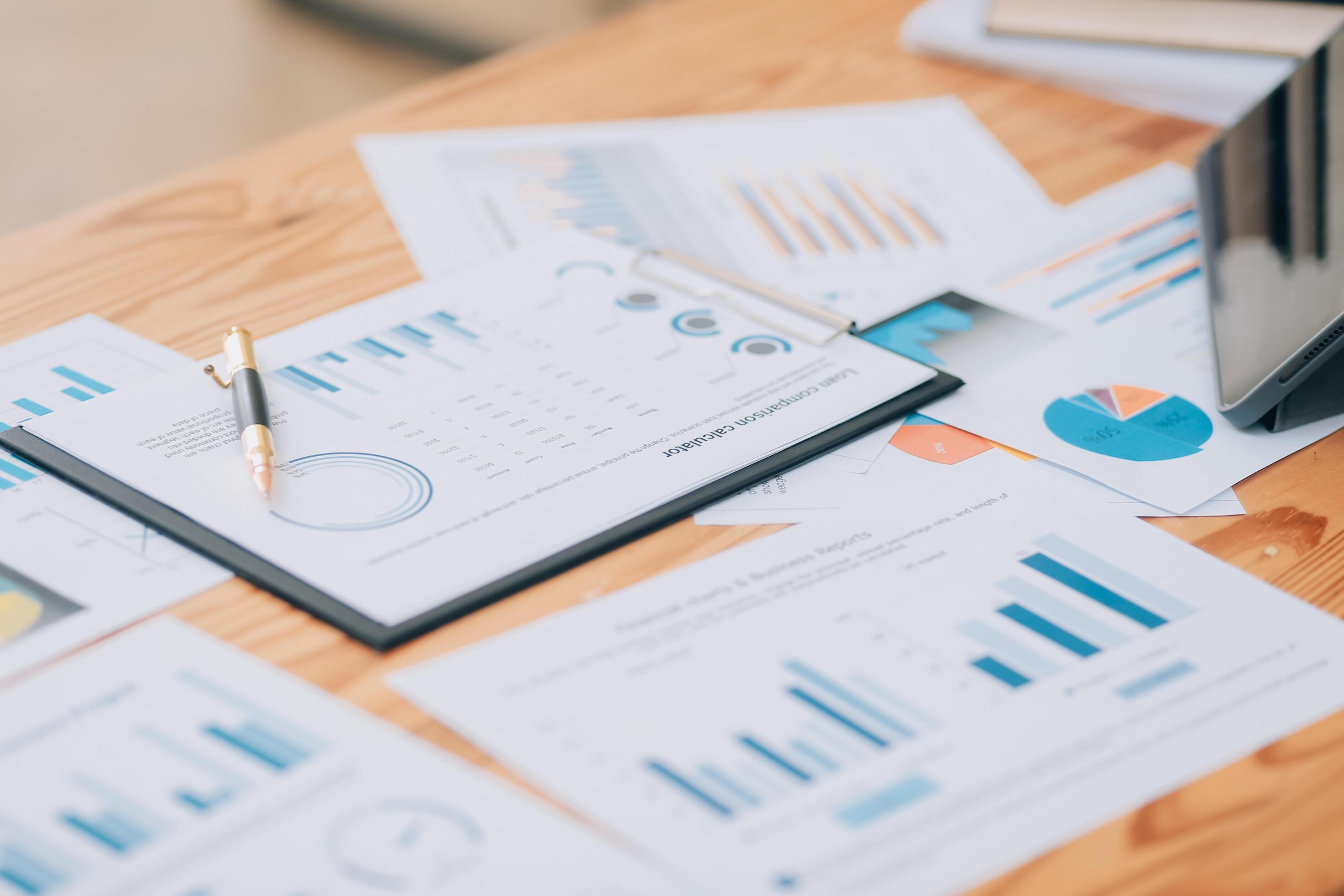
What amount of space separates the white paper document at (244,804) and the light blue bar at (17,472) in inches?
5.5

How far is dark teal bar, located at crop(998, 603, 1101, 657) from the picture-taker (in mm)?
554

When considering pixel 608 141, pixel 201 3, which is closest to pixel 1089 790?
pixel 608 141

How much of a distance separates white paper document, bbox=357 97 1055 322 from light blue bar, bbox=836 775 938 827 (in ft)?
1.26

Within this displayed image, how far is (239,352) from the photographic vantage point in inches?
27.8

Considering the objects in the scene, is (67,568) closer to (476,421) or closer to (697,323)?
(476,421)

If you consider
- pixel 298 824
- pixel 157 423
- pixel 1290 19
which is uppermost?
pixel 1290 19

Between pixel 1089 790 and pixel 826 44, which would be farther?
pixel 826 44

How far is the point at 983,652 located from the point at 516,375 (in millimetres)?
310

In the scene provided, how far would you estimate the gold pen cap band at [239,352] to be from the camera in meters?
0.70

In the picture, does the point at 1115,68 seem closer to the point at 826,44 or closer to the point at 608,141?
the point at 826,44

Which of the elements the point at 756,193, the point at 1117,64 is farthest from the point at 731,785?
the point at 1117,64

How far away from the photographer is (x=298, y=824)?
18.4 inches

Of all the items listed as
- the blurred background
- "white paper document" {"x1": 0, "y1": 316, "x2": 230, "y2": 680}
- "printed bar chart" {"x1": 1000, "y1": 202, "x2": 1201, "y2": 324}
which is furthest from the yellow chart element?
the blurred background

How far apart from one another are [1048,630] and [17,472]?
52 cm
